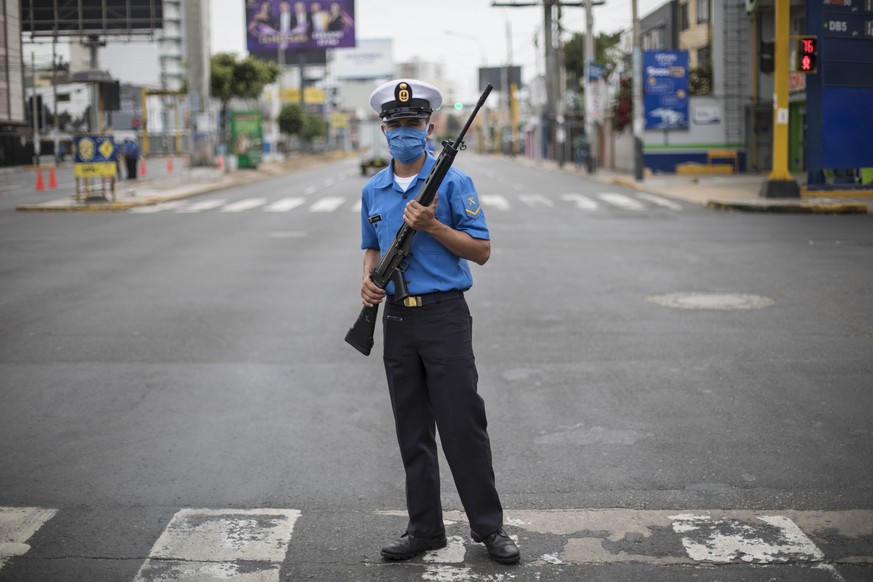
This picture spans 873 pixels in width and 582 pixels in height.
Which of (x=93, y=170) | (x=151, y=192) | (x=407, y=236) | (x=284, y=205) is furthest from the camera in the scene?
(x=151, y=192)

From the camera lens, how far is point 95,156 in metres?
27.0

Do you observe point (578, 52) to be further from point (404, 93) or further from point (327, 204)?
point (404, 93)

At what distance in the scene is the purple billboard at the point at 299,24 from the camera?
74750 mm

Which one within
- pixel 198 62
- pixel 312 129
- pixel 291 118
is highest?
pixel 312 129

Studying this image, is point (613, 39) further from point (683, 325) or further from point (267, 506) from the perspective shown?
point (267, 506)

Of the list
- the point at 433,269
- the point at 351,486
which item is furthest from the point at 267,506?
the point at 433,269

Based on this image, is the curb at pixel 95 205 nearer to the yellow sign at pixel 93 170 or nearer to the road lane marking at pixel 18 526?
the yellow sign at pixel 93 170

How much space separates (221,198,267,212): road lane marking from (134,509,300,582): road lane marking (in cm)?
2166

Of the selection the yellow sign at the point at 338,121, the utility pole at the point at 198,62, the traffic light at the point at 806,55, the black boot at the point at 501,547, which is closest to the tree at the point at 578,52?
the utility pole at the point at 198,62

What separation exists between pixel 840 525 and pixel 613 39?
68.1 meters

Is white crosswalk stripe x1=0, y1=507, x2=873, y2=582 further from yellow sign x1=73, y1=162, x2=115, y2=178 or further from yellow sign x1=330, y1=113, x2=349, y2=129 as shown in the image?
yellow sign x1=330, y1=113, x2=349, y2=129

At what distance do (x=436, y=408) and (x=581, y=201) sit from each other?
→ 78.8 ft

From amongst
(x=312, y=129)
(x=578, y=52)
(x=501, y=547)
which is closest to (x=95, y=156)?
(x=501, y=547)

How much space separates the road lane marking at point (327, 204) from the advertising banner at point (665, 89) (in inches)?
617
